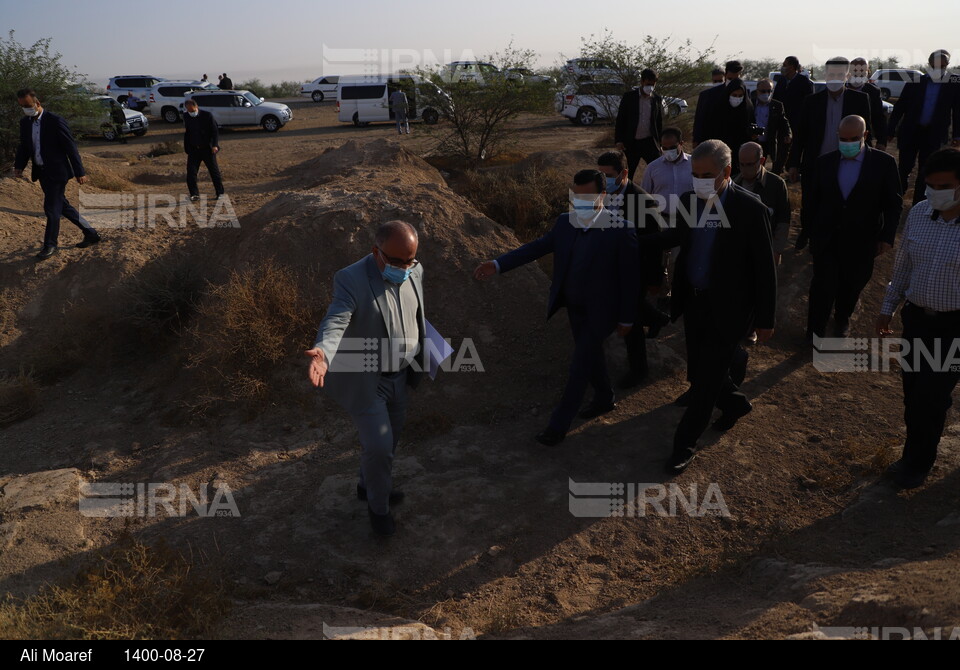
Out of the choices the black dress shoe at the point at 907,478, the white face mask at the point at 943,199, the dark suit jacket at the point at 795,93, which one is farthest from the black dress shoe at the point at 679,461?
the dark suit jacket at the point at 795,93

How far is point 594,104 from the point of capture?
21703 mm

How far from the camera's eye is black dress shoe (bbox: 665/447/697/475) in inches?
183

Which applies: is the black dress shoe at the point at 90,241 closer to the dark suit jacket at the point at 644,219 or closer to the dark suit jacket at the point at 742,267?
the dark suit jacket at the point at 644,219

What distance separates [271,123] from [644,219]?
21323mm

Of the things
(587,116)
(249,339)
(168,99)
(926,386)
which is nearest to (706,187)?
(926,386)

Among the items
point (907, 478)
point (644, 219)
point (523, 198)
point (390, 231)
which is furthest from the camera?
point (523, 198)

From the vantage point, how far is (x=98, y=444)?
545cm

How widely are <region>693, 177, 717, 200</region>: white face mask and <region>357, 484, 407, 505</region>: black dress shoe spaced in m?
2.62

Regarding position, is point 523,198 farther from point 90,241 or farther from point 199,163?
point 90,241

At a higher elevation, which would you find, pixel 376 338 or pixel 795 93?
pixel 795 93

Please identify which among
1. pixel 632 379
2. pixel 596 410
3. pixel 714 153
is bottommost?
pixel 596 410

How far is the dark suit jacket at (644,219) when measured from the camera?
500cm

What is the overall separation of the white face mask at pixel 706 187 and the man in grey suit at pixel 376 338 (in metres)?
1.75

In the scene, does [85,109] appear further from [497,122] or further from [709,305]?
[709,305]
